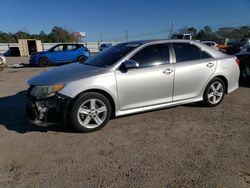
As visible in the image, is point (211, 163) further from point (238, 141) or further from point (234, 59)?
point (234, 59)

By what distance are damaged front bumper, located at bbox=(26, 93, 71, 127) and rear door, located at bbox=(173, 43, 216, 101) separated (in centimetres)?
220

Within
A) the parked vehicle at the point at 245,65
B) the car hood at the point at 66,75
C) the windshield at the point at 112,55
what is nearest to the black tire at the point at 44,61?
the windshield at the point at 112,55

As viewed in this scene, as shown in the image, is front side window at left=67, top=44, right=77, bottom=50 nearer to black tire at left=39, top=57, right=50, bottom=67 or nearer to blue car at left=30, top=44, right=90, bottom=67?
blue car at left=30, top=44, right=90, bottom=67

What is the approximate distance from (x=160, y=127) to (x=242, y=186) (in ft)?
6.17

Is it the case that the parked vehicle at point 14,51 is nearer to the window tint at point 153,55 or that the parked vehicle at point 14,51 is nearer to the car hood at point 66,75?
the car hood at point 66,75

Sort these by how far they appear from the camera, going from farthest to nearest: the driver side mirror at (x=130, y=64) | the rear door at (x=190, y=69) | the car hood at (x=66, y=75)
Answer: the rear door at (x=190, y=69)
the driver side mirror at (x=130, y=64)
the car hood at (x=66, y=75)

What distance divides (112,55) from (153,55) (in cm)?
82

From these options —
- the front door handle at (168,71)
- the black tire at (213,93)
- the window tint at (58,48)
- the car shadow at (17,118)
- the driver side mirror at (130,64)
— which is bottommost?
the car shadow at (17,118)

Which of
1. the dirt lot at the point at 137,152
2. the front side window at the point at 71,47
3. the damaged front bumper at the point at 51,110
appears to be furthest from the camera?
the front side window at the point at 71,47

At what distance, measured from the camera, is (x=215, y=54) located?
17.6ft

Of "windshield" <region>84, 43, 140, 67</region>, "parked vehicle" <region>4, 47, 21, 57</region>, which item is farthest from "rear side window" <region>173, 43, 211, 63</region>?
"parked vehicle" <region>4, 47, 21, 57</region>

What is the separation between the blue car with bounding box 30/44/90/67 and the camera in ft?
52.7

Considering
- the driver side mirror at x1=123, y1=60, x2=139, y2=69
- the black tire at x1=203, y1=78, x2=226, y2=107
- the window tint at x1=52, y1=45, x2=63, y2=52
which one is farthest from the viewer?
the window tint at x1=52, y1=45, x2=63, y2=52

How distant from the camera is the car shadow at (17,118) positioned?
Result: 4.32m
